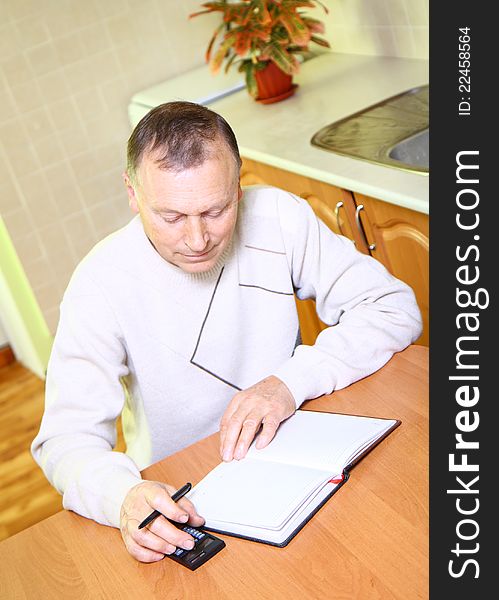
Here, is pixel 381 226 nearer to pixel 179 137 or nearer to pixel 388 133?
pixel 388 133

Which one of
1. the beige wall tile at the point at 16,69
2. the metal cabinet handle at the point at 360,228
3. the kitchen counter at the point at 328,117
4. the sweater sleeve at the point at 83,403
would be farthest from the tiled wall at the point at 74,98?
the sweater sleeve at the point at 83,403

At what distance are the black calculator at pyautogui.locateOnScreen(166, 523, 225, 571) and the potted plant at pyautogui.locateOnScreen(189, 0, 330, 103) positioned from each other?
1908 millimetres

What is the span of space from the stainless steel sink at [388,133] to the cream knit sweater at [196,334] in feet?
1.64

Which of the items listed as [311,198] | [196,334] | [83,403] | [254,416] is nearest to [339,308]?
[196,334]

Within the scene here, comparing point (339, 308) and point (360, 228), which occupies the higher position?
point (339, 308)

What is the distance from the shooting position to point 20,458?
3219 millimetres

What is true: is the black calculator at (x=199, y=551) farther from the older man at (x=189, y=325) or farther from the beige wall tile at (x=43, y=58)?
the beige wall tile at (x=43, y=58)

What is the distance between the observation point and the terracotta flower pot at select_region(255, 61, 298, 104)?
9.37 ft

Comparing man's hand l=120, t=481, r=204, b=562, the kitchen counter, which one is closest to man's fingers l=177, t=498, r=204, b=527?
man's hand l=120, t=481, r=204, b=562

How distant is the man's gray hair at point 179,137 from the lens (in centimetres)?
139

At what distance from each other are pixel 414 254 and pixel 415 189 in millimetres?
213

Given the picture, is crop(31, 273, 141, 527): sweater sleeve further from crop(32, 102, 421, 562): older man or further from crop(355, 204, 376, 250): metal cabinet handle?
crop(355, 204, 376, 250): metal cabinet handle

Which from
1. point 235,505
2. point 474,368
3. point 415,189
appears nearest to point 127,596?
point 235,505

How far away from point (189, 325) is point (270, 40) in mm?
1472
